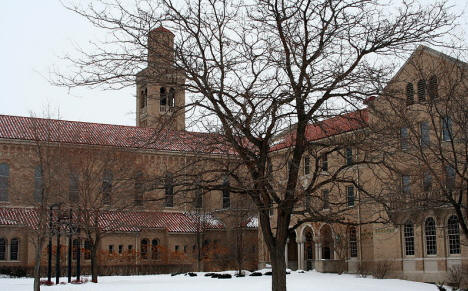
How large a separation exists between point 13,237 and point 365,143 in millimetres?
43162

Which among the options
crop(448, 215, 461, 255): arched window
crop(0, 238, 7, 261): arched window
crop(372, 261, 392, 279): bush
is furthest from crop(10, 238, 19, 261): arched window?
crop(448, 215, 461, 255): arched window

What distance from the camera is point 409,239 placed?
44.4 meters

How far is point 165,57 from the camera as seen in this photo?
1464cm

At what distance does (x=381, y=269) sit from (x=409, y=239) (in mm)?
2735

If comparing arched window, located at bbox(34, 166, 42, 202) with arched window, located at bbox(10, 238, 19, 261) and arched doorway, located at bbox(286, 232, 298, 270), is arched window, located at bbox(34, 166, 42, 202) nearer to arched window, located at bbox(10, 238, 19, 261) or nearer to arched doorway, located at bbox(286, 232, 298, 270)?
arched window, located at bbox(10, 238, 19, 261)

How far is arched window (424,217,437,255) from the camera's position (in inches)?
1663

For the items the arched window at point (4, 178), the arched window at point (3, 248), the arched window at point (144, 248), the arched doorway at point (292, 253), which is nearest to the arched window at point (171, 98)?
the arched window at point (3, 248)

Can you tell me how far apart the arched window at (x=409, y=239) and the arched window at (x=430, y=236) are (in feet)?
4.41

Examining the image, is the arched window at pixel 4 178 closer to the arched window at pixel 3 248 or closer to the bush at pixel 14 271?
the arched window at pixel 3 248

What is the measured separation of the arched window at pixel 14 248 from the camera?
2050 inches

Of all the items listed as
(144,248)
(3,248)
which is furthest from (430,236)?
(3,248)

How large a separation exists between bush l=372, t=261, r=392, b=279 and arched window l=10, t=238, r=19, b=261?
27416 mm

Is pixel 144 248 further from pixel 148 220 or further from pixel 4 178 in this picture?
pixel 4 178

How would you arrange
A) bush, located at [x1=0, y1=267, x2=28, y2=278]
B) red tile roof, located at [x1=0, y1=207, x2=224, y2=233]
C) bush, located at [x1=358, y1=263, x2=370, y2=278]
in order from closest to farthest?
bush, located at [x1=358, y1=263, x2=370, y2=278], bush, located at [x1=0, y1=267, x2=28, y2=278], red tile roof, located at [x1=0, y1=207, x2=224, y2=233]
